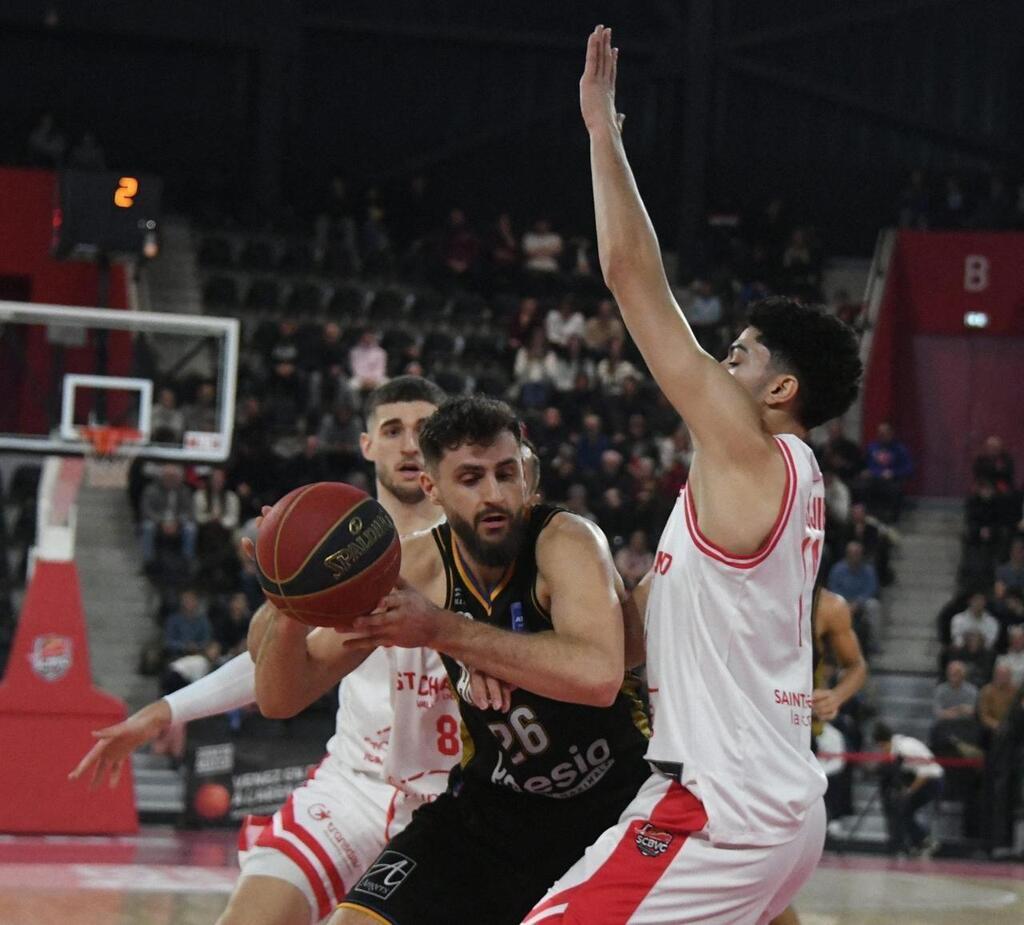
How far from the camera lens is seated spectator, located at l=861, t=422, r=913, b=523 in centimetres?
1978

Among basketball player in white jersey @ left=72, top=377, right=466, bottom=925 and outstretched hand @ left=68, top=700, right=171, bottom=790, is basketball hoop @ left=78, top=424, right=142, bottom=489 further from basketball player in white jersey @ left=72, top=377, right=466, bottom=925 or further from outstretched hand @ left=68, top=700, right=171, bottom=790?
outstretched hand @ left=68, top=700, right=171, bottom=790

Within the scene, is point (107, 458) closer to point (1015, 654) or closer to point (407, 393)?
A: point (407, 393)

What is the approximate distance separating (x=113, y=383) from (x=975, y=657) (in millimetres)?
8295

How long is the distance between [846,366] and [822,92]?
23110 millimetres

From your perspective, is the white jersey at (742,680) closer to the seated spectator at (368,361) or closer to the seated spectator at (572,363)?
the seated spectator at (368,361)

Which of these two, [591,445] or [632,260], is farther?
[591,445]

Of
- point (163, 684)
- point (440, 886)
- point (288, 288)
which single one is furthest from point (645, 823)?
point (288, 288)

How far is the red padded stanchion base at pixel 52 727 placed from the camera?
12.1 metres

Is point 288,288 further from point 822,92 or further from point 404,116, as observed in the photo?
point 822,92

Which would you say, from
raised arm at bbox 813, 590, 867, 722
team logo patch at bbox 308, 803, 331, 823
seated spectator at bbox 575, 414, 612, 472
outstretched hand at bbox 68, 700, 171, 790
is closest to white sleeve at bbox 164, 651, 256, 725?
outstretched hand at bbox 68, 700, 171, 790

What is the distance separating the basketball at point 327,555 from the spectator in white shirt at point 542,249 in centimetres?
1901

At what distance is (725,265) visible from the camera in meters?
23.8

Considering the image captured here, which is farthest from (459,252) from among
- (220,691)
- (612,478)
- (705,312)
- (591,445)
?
(220,691)

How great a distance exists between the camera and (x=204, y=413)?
12.9 metres
